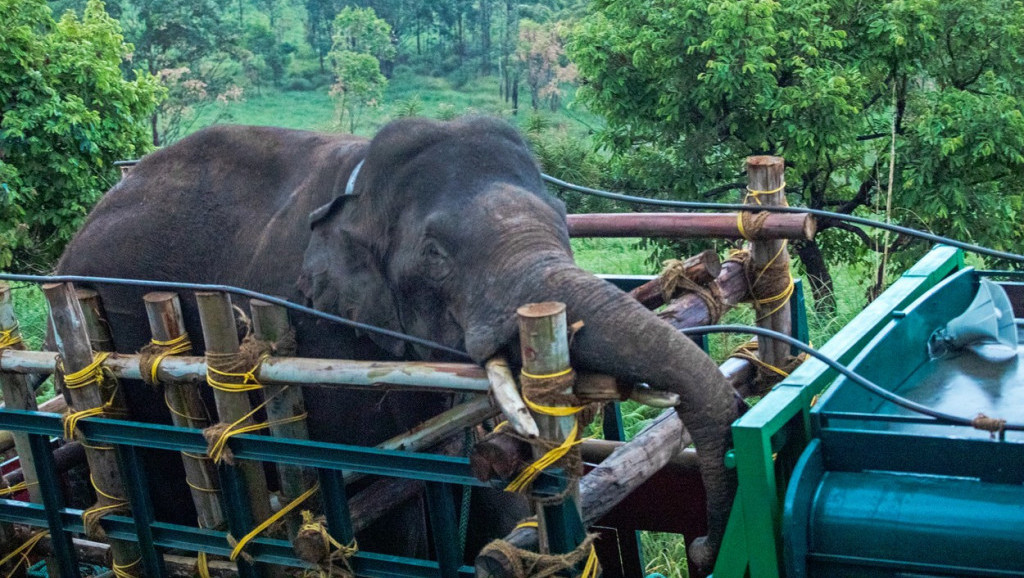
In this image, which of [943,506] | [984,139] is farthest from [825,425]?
[984,139]

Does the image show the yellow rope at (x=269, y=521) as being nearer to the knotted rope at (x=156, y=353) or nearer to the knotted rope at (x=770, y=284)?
the knotted rope at (x=156, y=353)

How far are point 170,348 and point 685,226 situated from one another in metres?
1.84

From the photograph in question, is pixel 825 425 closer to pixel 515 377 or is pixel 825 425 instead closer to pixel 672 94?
pixel 515 377

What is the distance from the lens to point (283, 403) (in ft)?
10.9

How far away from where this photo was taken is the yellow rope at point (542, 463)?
250cm

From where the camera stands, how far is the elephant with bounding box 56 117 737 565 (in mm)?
2686

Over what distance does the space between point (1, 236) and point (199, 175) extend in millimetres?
5158

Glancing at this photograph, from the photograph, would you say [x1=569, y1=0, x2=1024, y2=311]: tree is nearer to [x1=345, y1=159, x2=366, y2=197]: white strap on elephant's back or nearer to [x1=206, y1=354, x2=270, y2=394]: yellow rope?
[x1=345, y1=159, x2=366, y2=197]: white strap on elephant's back

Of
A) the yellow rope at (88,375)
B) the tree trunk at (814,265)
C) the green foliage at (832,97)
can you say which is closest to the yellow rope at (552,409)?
the yellow rope at (88,375)

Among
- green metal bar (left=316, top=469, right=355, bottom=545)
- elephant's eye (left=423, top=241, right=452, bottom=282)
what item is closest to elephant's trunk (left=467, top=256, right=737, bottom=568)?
elephant's eye (left=423, top=241, right=452, bottom=282)

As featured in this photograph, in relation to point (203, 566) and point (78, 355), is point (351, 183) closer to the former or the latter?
point (78, 355)

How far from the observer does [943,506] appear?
204 centimetres

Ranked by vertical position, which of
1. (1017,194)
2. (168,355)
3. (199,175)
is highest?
(199,175)

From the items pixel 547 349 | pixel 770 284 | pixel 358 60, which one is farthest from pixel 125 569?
pixel 358 60
